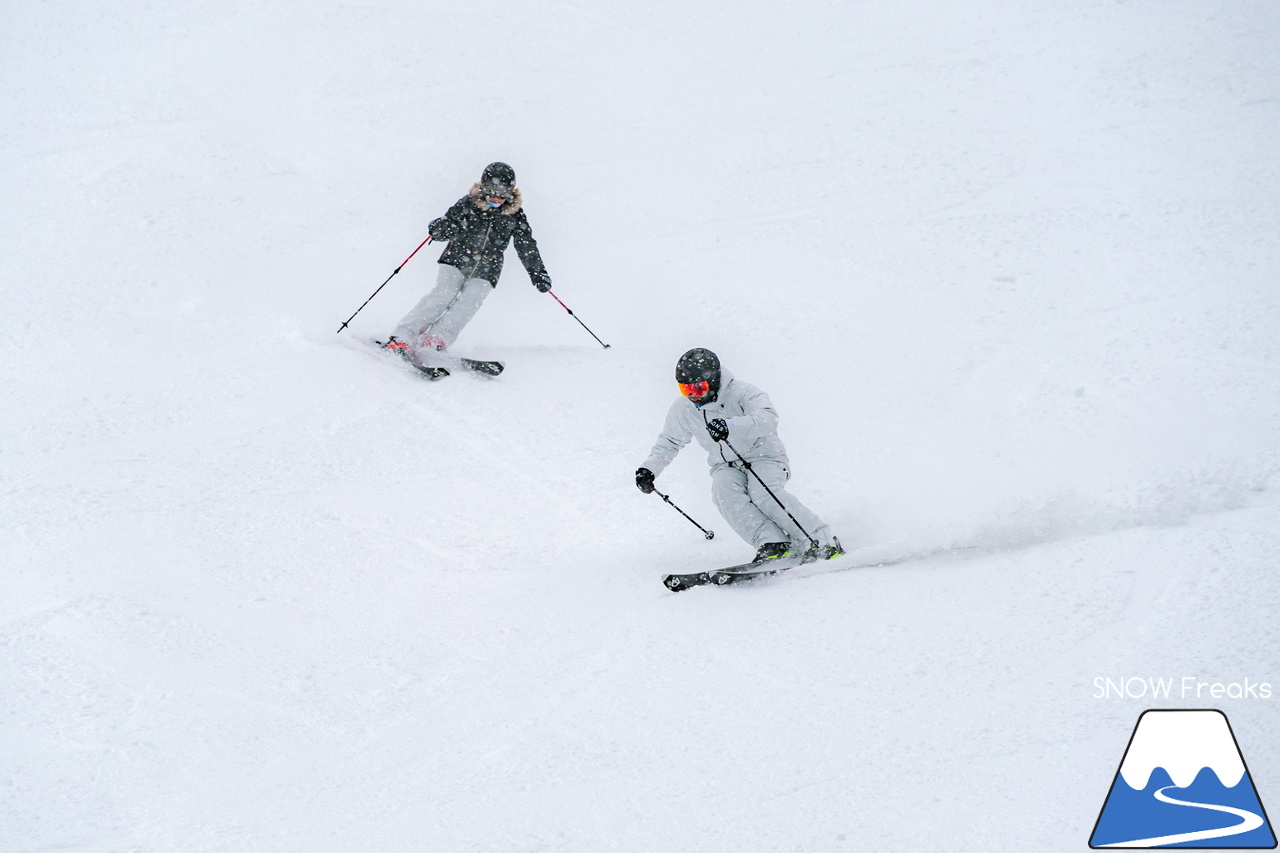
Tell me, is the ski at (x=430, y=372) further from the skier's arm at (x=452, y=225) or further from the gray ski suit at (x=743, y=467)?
the gray ski suit at (x=743, y=467)

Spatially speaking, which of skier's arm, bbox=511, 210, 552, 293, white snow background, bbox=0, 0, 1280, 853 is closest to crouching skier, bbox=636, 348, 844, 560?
white snow background, bbox=0, 0, 1280, 853

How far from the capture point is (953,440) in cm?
696

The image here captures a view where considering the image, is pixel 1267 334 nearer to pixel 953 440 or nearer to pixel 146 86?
pixel 953 440

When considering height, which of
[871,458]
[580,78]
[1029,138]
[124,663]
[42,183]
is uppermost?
[1029,138]

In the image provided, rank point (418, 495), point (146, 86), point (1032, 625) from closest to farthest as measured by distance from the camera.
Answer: point (1032, 625) → point (418, 495) → point (146, 86)

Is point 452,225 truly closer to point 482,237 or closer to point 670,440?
point 482,237

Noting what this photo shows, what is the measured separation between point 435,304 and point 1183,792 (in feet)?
20.7

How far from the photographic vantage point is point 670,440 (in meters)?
5.61

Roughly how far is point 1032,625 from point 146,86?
1214 cm

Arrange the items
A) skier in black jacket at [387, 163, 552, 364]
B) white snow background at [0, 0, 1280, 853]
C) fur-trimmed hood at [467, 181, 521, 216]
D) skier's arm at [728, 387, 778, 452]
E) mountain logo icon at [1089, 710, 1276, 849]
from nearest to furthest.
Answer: mountain logo icon at [1089, 710, 1276, 849] → white snow background at [0, 0, 1280, 853] → skier's arm at [728, 387, 778, 452] → fur-trimmed hood at [467, 181, 521, 216] → skier in black jacket at [387, 163, 552, 364]

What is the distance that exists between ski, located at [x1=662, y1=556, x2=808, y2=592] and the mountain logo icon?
6.91 feet

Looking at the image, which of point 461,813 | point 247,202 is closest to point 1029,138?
point 247,202

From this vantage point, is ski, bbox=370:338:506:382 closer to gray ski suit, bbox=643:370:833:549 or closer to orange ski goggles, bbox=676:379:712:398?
gray ski suit, bbox=643:370:833:549

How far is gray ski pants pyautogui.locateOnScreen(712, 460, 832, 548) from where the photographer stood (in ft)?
18.3
